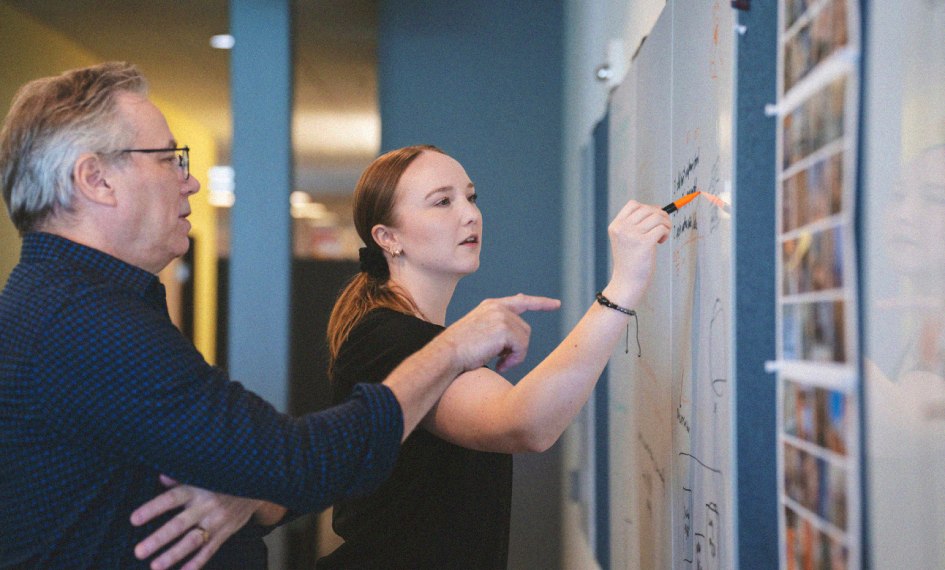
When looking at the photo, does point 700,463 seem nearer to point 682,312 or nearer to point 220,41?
point 682,312

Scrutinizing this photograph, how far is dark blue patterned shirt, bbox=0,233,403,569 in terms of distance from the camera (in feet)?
3.28

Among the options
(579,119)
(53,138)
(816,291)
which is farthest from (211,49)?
(816,291)

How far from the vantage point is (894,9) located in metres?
0.71

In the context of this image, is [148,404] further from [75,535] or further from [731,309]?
[731,309]

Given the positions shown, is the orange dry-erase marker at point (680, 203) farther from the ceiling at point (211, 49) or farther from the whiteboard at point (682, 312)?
the ceiling at point (211, 49)

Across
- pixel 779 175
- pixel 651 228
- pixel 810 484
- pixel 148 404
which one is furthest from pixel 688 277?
pixel 148 404

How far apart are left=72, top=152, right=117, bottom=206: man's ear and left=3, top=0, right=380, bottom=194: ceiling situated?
8.21 ft

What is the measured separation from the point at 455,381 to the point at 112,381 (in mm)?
475

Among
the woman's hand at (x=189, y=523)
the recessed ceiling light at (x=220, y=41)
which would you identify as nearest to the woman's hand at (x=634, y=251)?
the woman's hand at (x=189, y=523)

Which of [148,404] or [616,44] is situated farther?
[616,44]

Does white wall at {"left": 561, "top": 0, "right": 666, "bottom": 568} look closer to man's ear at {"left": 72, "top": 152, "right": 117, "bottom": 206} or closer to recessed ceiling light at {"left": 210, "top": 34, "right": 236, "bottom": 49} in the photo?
man's ear at {"left": 72, "top": 152, "right": 117, "bottom": 206}

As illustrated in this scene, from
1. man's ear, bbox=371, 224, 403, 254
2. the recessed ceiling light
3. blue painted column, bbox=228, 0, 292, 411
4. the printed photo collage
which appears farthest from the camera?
the recessed ceiling light

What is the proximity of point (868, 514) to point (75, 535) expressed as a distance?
0.90 meters

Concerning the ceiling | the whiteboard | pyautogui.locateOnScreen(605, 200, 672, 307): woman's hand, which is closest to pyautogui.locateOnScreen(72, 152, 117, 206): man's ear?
pyautogui.locateOnScreen(605, 200, 672, 307): woman's hand
